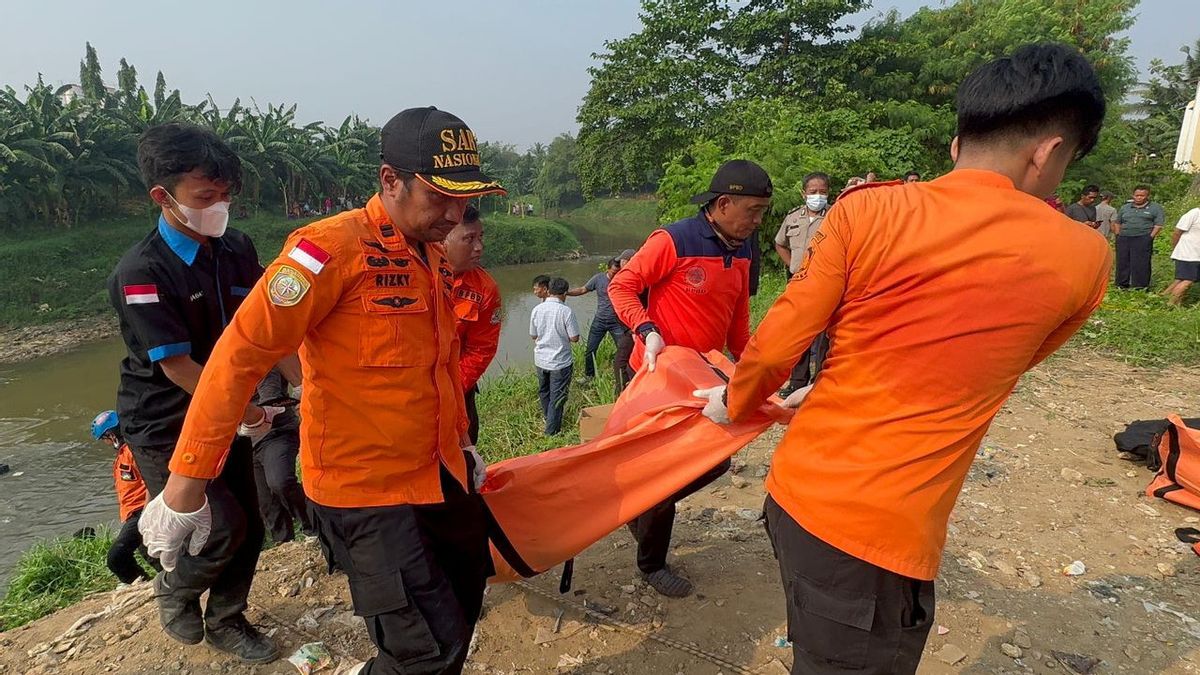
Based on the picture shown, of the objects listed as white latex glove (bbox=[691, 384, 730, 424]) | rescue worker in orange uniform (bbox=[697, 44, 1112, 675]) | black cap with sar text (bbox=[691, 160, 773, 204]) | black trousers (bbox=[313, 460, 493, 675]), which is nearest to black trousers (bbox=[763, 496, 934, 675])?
rescue worker in orange uniform (bbox=[697, 44, 1112, 675])


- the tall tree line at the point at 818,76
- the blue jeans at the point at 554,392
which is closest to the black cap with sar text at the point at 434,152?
the blue jeans at the point at 554,392

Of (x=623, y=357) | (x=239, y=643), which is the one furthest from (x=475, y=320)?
(x=623, y=357)

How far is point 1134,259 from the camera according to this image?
921 centimetres

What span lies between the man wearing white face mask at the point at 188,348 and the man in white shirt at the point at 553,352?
4575mm

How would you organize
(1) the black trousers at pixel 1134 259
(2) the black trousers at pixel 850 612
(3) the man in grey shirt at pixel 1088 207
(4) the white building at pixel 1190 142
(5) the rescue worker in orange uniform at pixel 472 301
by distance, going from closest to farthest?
(2) the black trousers at pixel 850 612 < (5) the rescue worker in orange uniform at pixel 472 301 < (1) the black trousers at pixel 1134 259 < (3) the man in grey shirt at pixel 1088 207 < (4) the white building at pixel 1190 142

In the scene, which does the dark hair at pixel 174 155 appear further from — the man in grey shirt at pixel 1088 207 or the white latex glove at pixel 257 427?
the man in grey shirt at pixel 1088 207

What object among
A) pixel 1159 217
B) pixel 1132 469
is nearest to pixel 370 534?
pixel 1132 469

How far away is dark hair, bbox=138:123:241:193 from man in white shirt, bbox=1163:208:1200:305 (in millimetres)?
10321

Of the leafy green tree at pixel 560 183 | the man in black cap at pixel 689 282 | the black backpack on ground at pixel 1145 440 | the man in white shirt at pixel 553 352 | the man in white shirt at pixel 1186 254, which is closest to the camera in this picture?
the man in black cap at pixel 689 282

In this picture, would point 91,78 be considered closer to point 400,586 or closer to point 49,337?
point 49,337

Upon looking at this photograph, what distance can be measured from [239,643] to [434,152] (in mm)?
2140

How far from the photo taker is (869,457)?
145cm

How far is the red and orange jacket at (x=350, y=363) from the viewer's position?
159 cm

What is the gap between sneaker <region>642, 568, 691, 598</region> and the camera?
115 inches
